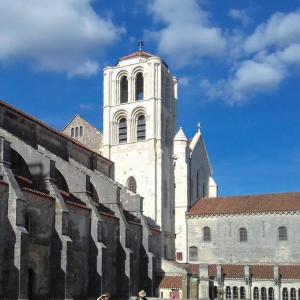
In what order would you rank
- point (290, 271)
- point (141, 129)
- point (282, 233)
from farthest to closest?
point (141, 129) < point (282, 233) < point (290, 271)

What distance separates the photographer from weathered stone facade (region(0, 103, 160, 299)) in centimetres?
3301

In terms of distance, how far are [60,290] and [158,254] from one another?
19280 millimetres

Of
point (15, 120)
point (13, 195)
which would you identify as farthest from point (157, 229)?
point (13, 195)

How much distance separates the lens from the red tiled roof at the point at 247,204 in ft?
181

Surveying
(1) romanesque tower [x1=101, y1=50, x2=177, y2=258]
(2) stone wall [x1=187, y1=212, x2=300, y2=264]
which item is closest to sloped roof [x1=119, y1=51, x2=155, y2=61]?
(1) romanesque tower [x1=101, y1=50, x2=177, y2=258]

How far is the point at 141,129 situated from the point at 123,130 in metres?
2.20

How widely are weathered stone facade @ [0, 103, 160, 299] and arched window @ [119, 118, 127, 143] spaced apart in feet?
25.3

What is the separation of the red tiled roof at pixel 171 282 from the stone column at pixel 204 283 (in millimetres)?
1939

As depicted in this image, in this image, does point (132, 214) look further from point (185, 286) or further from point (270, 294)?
point (270, 294)

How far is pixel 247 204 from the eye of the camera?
189ft

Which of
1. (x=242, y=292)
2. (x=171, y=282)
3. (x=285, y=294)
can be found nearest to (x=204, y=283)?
(x=171, y=282)

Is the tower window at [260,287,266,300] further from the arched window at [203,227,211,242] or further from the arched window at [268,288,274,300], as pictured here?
the arched window at [203,227,211,242]

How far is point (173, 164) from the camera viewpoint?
60406 millimetres

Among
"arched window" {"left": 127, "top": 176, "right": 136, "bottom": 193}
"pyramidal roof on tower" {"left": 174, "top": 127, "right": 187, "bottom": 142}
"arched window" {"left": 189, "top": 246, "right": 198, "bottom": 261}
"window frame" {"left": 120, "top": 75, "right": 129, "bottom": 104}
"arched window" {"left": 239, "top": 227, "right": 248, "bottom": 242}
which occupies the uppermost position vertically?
"window frame" {"left": 120, "top": 75, "right": 129, "bottom": 104}
